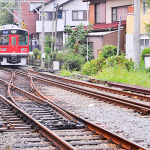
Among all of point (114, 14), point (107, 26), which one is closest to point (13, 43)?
point (107, 26)

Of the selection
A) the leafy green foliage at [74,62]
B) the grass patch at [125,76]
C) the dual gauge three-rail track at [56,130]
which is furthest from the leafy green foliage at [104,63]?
the dual gauge three-rail track at [56,130]

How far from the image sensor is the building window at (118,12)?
2835 centimetres

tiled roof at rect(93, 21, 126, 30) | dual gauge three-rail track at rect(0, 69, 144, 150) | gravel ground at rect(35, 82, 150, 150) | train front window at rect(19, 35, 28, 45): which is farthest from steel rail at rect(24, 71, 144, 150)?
tiled roof at rect(93, 21, 126, 30)

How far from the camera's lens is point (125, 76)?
16.4 m

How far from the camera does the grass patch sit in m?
15.0

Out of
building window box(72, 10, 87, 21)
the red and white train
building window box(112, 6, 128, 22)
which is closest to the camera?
the red and white train

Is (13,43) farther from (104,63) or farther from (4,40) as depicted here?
(104,63)

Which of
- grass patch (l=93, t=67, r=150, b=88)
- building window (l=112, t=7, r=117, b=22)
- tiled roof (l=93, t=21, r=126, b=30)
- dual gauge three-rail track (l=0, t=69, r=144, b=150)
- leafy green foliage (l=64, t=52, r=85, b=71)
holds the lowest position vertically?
dual gauge three-rail track (l=0, t=69, r=144, b=150)

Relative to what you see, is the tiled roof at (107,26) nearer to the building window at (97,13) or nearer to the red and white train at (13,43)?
the building window at (97,13)

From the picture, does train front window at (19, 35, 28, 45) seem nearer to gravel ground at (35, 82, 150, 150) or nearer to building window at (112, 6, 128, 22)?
building window at (112, 6, 128, 22)

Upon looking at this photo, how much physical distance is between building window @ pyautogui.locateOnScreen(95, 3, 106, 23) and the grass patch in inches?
509

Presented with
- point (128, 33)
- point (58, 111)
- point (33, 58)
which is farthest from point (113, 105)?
point (33, 58)

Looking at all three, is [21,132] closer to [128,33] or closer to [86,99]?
[86,99]

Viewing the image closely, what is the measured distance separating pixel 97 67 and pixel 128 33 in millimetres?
6754
